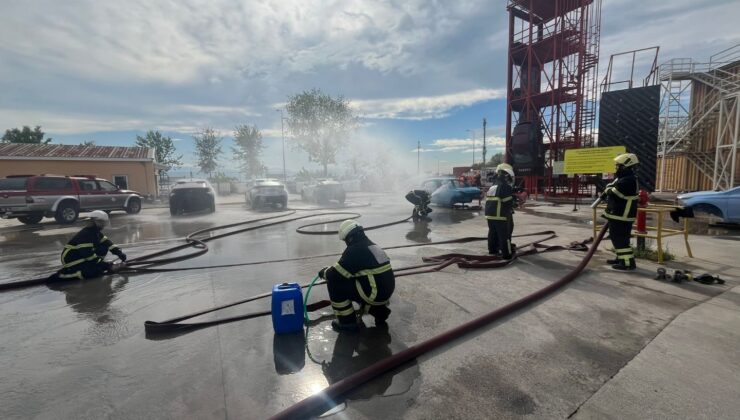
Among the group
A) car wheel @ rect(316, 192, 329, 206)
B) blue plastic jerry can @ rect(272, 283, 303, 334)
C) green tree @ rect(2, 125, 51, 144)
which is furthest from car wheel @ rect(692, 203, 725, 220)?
green tree @ rect(2, 125, 51, 144)

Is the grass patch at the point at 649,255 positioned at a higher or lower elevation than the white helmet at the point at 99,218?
lower

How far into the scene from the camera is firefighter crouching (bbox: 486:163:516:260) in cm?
612

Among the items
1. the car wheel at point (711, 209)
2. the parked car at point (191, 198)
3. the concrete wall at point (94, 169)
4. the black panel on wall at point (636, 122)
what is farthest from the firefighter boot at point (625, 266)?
the concrete wall at point (94, 169)

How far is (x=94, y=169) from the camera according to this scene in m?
23.2

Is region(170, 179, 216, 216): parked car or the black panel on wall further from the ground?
the black panel on wall

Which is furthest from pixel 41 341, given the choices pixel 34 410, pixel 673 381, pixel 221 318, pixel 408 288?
pixel 673 381

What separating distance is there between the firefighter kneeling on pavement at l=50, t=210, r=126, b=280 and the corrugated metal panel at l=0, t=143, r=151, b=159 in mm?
23010

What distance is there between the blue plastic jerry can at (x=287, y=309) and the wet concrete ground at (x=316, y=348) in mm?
128

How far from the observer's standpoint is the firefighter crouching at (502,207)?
6.12 m

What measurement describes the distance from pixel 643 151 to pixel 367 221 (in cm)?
1507

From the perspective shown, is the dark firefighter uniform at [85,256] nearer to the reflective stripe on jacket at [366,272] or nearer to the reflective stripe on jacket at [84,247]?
the reflective stripe on jacket at [84,247]

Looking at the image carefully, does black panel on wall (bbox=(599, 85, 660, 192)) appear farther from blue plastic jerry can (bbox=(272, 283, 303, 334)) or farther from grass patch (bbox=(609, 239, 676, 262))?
blue plastic jerry can (bbox=(272, 283, 303, 334))

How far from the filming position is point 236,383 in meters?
2.63

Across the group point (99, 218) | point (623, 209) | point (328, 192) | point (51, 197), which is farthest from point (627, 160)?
point (51, 197)
